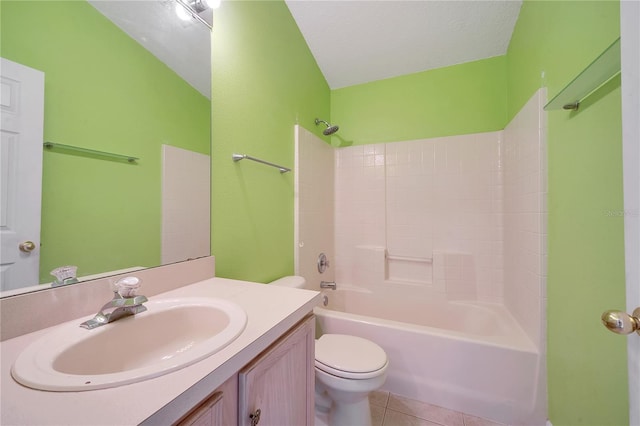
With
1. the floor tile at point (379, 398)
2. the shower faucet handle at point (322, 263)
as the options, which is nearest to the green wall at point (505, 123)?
the shower faucet handle at point (322, 263)

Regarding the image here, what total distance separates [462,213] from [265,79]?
1831 mm

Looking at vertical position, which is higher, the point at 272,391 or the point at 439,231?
the point at 439,231

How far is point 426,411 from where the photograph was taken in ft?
4.31

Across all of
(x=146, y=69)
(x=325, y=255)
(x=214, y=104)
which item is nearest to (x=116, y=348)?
(x=146, y=69)

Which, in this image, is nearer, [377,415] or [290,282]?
[377,415]

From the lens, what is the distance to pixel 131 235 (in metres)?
0.78

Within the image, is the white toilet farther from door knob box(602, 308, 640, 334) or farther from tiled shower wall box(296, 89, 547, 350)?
door knob box(602, 308, 640, 334)

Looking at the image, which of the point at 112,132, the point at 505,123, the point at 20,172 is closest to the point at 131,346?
the point at 20,172

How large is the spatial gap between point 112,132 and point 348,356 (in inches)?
52.2

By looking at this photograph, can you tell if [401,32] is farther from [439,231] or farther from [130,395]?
[130,395]

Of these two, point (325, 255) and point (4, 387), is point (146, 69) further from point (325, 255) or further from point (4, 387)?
point (325, 255)

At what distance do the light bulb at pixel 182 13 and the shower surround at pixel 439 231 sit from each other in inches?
37.3

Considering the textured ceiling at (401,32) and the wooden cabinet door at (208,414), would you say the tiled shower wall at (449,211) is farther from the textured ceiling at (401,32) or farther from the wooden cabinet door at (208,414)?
the wooden cabinet door at (208,414)

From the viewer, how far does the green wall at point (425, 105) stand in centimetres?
188
